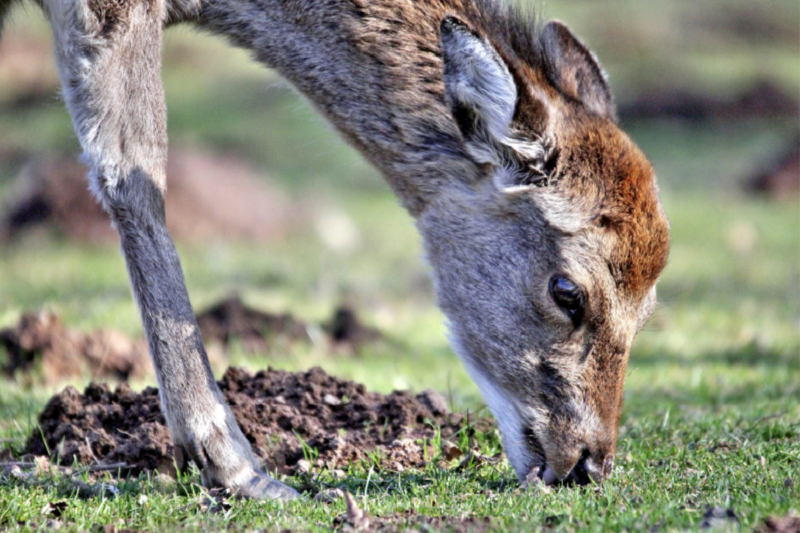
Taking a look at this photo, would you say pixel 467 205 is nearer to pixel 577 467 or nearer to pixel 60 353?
pixel 577 467

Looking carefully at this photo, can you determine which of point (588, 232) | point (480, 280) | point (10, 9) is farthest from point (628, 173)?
point (10, 9)

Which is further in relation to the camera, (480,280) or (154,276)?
(480,280)

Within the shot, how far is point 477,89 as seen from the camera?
4.35m

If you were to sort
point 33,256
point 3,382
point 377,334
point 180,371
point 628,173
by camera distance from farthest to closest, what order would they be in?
point 33,256 → point 377,334 → point 3,382 → point 628,173 → point 180,371

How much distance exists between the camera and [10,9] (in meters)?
4.98

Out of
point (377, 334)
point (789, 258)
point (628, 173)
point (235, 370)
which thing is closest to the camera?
point (628, 173)

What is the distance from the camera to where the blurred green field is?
12.1 feet

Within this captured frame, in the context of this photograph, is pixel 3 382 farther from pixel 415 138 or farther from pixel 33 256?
pixel 33 256

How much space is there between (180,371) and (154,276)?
45cm

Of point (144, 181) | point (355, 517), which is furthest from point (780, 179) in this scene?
point (355, 517)

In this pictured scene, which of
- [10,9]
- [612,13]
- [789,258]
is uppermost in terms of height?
[612,13]

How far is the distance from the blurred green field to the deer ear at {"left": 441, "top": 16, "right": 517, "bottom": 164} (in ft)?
2.73

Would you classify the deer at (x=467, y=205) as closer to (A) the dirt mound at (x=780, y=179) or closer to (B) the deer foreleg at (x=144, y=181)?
(B) the deer foreleg at (x=144, y=181)

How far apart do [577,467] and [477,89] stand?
179 centimetres
